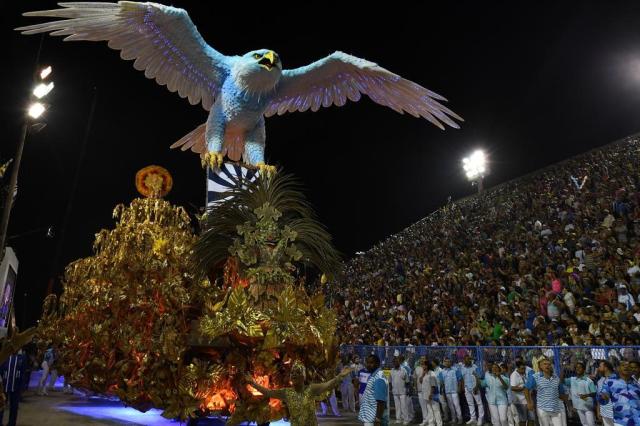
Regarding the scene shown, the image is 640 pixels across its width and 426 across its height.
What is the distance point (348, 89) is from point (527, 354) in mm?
6743

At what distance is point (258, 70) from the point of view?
5.84 m

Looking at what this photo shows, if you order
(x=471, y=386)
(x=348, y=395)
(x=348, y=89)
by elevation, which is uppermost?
(x=348, y=89)

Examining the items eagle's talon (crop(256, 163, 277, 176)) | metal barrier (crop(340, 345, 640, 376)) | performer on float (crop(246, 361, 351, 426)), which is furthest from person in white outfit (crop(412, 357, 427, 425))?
performer on float (crop(246, 361, 351, 426))

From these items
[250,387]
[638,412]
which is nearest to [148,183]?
[250,387]

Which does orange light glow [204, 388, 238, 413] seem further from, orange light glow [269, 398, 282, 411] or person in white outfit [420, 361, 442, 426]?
person in white outfit [420, 361, 442, 426]

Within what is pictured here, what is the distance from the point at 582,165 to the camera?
21688mm

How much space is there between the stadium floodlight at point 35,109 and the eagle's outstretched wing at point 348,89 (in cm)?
653

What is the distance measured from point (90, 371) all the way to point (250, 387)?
6.42 ft

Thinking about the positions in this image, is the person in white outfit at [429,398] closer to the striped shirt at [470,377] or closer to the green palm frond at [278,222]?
the striped shirt at [470,377]

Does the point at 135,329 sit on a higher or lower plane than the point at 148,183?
lower

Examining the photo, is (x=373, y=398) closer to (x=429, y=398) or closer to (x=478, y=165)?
(x=429, y=398)

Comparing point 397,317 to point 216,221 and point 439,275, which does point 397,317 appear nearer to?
point 439,275

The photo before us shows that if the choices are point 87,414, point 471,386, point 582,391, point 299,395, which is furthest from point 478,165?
point 299,395

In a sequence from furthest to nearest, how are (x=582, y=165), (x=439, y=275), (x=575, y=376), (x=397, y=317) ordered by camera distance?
(x=582, y=165) → (x=439, y=275) → (x=397, y=317) → (x=575, y=376)
